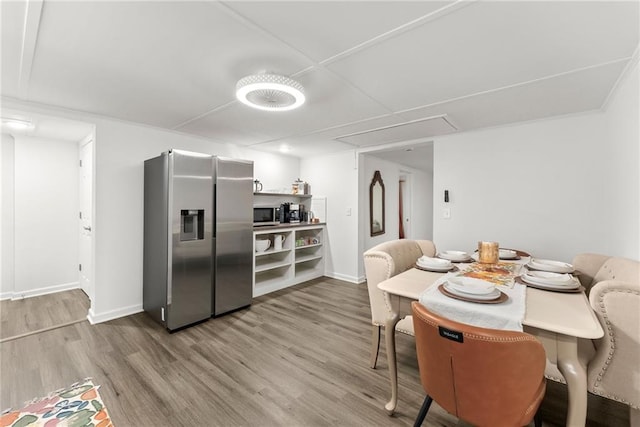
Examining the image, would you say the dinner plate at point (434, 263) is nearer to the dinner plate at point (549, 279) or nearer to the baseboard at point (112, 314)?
the dinner plate at point (549, 279)

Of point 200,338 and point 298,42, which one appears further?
point 200,338

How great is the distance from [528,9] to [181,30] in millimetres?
1794

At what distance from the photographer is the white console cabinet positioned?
398 centimetres

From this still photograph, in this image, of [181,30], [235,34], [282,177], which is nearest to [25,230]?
[282,177]

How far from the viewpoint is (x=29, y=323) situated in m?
2.84

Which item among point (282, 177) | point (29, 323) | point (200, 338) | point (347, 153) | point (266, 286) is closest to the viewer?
point (200, 338)

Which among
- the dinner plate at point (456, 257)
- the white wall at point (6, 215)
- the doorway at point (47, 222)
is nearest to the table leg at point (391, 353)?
the dinner plate at point (456, 257)

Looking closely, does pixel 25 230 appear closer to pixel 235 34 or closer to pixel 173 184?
pixel 173 184

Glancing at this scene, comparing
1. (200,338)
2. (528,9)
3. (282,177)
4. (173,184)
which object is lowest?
(200,338)

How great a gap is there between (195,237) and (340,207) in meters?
2.49

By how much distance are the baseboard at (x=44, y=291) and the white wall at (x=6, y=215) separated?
69 millimetres

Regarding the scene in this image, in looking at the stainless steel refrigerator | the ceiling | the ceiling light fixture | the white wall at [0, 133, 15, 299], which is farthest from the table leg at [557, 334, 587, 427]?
the white wall at [0, 133, 15, 299]

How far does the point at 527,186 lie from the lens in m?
2.92

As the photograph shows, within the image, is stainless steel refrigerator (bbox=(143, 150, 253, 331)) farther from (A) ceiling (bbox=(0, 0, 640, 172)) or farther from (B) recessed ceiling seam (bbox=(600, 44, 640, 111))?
(B) recessed ceiling seam (bbox=(600, 44, 640, 111))
